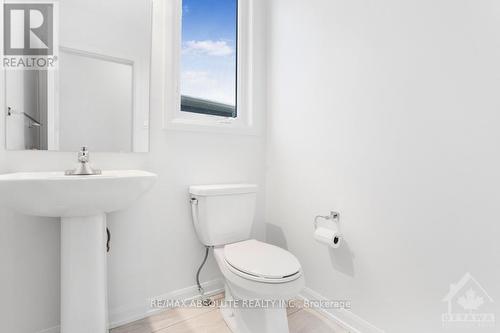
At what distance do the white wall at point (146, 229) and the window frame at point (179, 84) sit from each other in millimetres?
Result: 48

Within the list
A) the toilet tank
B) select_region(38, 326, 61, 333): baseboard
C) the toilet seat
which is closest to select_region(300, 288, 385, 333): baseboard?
the toilet seat

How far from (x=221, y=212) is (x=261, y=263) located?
0.42 meters

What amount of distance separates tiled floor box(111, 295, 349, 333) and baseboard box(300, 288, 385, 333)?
1.1 inches

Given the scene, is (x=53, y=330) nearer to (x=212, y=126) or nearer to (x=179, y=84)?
(x=212, y=126)

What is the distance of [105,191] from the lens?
38.3 inches

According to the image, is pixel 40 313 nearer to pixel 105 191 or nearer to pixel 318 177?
pixel 105 191

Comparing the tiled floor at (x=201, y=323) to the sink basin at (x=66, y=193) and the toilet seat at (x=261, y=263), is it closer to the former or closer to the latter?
the toilet seat at (x=261, y=263)

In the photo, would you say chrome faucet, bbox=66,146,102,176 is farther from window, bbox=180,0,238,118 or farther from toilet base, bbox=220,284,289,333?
toilet base, bbox=220,284,289,333

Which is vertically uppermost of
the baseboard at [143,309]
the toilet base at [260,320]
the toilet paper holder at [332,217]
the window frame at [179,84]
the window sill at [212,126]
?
the window frame at [179,84]

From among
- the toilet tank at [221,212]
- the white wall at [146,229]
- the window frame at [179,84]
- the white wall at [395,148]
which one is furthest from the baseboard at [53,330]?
the white wall at [395,148]

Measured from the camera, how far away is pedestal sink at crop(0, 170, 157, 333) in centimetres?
95

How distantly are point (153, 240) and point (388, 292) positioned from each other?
1.24 meters

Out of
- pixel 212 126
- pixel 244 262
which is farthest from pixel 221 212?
pixel 212 126

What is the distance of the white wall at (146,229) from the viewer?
117cm
